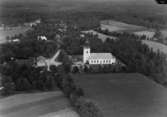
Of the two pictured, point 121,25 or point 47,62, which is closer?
point 47,62

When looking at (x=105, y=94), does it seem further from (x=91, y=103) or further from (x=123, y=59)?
(x=123, y=59)

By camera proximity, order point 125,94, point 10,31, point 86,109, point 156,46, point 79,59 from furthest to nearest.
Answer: point 79,59 → point 156,46 → point 125,94 → point 86,109 → point 10,31

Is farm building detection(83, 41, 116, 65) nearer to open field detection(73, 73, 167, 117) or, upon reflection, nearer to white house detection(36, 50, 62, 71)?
open field detection(73, 73, 167, 117)

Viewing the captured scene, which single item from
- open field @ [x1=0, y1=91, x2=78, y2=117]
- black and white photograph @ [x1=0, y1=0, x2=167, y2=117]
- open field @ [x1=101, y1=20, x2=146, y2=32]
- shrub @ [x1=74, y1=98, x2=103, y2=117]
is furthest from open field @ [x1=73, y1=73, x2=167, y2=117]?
open field @ [x1=101, y1=20, x2=146, y2=32]

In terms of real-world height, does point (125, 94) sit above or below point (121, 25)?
below

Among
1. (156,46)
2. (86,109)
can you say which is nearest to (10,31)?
(86,109)

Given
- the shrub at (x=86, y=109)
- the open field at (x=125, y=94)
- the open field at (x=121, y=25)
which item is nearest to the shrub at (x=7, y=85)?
the shrub at (x=86, y=109)

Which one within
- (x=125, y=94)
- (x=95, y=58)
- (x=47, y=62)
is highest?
(x=47, y=62)

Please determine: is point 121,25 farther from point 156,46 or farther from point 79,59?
point 79,59
